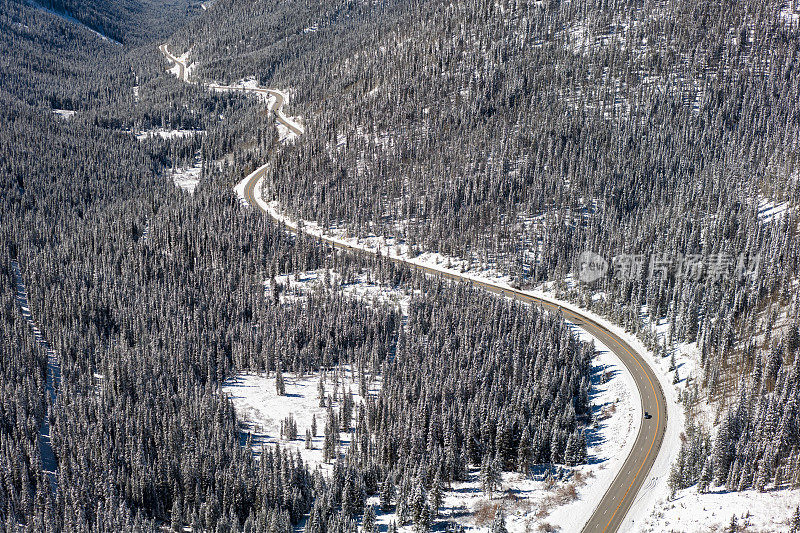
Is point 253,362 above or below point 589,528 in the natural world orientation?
above

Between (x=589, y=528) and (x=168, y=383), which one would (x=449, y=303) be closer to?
(x=168, y=383)

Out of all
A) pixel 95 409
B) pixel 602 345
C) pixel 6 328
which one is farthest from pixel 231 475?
pixel 602 345

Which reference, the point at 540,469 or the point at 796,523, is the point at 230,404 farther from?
the point at 796,523

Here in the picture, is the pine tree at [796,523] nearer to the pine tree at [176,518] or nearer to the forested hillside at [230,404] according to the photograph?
the forested hillside at [230,404]

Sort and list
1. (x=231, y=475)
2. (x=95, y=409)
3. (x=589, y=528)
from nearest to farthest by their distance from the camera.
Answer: (x=589, y=528) → (x=231, y=475) → (x=95, y=409)

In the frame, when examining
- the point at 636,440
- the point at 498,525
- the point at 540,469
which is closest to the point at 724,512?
the point at 636,440

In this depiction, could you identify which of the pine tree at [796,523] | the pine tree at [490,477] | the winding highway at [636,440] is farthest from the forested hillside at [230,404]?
the pine tree at [796,523]

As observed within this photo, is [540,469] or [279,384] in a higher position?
[279,384]
